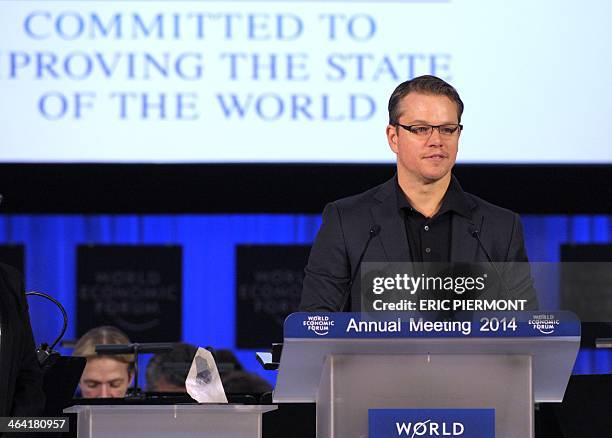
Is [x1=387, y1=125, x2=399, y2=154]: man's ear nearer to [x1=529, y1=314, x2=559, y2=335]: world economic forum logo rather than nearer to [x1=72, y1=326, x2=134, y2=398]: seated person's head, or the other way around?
[x1=529, y1=314, x2=559, y2=335]: world economic forum logo

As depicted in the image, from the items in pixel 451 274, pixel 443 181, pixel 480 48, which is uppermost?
pixel 480 48

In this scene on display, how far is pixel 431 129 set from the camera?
250cm

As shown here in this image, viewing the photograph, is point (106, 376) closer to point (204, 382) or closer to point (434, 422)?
point (204, 382)

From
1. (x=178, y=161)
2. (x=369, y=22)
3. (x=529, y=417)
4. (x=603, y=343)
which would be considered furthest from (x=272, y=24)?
(x=529, y=417)

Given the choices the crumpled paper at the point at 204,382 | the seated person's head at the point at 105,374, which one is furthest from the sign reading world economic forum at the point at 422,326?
the seated person's head at the point at 105,374

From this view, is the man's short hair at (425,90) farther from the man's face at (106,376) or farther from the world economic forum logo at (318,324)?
the man's face at (106,376)

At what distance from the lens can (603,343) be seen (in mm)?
2295

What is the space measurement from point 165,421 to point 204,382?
5.3 inches

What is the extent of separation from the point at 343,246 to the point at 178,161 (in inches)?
108

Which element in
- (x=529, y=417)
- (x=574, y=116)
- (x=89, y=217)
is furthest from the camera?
(x=89, y=217)

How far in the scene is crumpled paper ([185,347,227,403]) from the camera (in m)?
2.02

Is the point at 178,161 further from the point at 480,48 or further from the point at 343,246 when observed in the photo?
the point at 343,246

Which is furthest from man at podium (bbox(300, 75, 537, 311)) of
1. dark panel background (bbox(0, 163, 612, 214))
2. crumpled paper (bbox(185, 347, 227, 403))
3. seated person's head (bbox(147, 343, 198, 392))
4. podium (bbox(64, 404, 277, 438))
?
dark panel background (bbox(0, 163, 612, 214))

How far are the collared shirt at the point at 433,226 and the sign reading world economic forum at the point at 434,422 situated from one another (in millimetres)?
805
